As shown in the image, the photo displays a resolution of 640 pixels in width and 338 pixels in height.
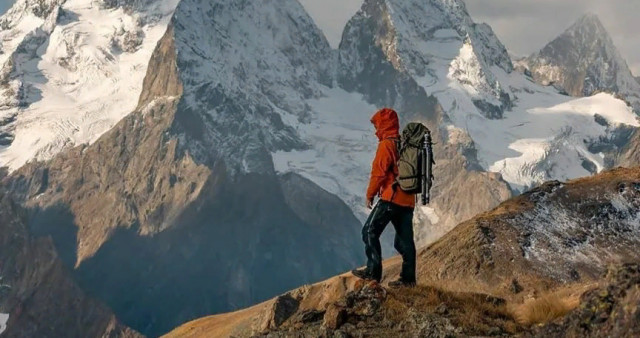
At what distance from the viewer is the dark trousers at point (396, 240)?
19.6m

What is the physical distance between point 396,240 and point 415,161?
8.07 ft

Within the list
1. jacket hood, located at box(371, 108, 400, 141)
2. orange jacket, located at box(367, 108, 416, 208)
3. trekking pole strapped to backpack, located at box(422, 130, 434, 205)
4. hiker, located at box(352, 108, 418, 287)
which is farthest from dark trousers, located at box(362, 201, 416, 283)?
jacket hood, located at box(371, 108, 400, 141)

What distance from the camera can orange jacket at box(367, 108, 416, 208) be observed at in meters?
19.0

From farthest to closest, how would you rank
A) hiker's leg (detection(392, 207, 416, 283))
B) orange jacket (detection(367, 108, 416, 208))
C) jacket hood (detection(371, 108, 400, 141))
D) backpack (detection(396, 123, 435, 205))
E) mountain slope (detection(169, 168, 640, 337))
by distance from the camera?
1. mountain slope (detection(169, 168, 640, 337))
2. hiker's leg (detection(392, 207, 416, 283))
3. jacket hood (detection(371, 108, 400, 141))
4. orange jacket (detection(367, 108, 416, 208))
5. backpack (detection(396, 123, 435, 205))

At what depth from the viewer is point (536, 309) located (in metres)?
17.1

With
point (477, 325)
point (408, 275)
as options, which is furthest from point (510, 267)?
point (477, 325)

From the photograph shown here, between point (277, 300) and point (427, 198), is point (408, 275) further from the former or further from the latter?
point (277, 300)

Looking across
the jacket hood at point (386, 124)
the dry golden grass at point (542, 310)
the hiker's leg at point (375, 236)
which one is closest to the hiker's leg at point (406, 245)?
the hiker's leg at point (375, 236)

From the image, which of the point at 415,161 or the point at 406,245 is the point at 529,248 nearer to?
the point at 406,245

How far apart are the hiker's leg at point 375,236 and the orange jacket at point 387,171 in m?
0.46

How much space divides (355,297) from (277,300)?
26.4m

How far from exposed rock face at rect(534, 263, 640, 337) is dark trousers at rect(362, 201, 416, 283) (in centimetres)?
641

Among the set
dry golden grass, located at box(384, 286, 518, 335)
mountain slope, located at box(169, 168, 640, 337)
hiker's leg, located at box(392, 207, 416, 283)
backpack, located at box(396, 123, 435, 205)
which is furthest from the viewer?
mountain slope, located at box(169, 168, 640, 337)

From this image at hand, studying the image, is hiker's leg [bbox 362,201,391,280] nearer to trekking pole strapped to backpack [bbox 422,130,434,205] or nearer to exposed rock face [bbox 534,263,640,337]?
trekking pole strapped to backpack [bbox 422,130,434,205]
